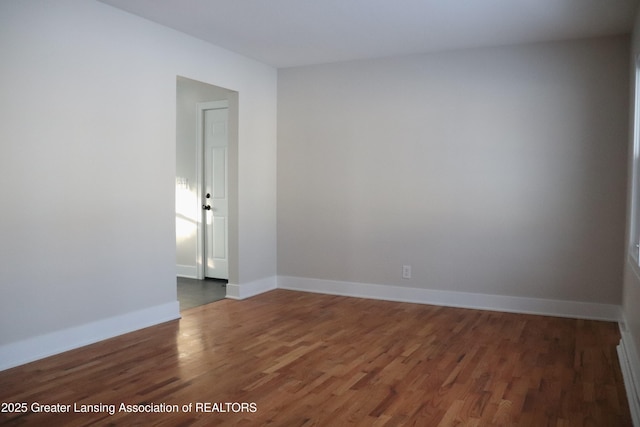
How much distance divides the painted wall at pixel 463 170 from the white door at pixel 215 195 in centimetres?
80

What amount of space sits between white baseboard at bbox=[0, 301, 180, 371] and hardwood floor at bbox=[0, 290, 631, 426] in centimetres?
8

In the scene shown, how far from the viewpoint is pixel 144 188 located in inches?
172

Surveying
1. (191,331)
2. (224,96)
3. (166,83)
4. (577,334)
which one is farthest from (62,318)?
(577,334)

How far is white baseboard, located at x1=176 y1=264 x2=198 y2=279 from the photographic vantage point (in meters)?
6.77

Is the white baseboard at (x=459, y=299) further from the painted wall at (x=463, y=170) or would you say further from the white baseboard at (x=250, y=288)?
the white baseboard at (x=250, y=288)

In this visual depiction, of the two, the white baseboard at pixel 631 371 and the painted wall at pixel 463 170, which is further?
the painted wall at pixel 463 170

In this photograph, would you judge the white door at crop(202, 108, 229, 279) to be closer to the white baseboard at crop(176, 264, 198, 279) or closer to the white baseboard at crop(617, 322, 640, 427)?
the white baseboard at crop(176, 264, 198, 279)

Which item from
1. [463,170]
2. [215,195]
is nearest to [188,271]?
[215,195]

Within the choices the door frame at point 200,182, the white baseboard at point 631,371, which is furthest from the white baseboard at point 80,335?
the white baseboard at point 631,371

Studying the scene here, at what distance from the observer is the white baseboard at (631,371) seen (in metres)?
2.72

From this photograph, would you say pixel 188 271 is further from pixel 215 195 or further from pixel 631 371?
pixel 631 371

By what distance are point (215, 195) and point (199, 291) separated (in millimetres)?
1257

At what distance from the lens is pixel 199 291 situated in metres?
5.96

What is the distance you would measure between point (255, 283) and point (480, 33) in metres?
3.33
